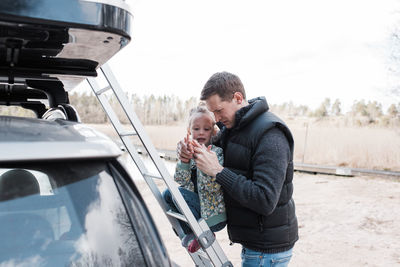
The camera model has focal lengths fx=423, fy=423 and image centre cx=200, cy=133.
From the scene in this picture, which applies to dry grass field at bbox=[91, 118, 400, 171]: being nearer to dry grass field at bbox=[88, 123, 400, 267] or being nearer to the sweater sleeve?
dry grass field at bbox=[88, 123, 400, 267]

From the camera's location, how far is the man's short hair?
260cm

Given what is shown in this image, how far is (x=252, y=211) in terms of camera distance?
2.52 m

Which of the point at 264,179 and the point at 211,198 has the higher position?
the point at 264,179

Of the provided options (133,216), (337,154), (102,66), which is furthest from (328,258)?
(337,154)

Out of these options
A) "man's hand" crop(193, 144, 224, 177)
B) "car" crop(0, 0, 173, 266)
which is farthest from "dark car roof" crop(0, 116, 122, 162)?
"man's hand" crop(193, 144, 224, 177)

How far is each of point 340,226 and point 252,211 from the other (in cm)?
582

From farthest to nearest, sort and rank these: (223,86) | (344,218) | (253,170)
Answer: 1. (344,218)
2. (223,86)
3. (253,170)

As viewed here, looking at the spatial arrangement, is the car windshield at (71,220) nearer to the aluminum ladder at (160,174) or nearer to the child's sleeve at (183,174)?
the aluminum ladder at (160,174)

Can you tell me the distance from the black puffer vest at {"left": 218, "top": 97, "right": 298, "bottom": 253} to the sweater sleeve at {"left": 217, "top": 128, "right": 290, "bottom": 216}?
7cm

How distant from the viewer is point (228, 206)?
268cm

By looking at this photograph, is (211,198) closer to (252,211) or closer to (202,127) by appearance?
(252,211)

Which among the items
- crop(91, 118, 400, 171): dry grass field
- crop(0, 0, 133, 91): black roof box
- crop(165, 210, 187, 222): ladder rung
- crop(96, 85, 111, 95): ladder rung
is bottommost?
crop(91, 118, 400, 171): dry grass field

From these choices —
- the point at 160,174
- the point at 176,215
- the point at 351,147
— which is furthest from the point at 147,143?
the point at 351,147

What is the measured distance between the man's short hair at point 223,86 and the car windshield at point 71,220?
1.24 m
